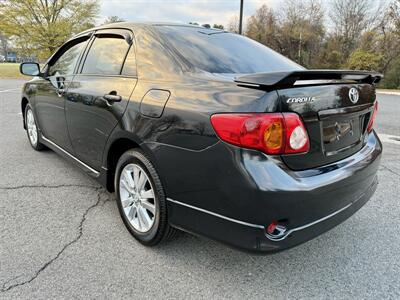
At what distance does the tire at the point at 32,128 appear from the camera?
4.67 metres

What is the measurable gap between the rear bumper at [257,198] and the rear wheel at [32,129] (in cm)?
331

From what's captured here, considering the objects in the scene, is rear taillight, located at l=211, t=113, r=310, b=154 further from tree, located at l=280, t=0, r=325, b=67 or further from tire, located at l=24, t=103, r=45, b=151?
Result: tree, located at l=280, t=0, r=325, b=67

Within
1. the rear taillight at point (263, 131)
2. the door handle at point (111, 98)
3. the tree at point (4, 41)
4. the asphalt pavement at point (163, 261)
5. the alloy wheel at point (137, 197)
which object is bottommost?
the asphalt pavement at point (163, 261)

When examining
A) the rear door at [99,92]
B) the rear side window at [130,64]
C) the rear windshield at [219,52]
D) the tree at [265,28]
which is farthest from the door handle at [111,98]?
the tree at [265,28]

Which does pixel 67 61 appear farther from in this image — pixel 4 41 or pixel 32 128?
pixel 4 41

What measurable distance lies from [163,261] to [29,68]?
136 inches

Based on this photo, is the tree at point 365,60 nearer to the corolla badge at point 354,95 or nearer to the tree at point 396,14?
the tree at point 396,14

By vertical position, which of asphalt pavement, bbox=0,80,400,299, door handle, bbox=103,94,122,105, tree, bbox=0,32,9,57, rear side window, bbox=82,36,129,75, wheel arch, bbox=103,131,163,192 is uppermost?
tree, bbox=0,32,9,57

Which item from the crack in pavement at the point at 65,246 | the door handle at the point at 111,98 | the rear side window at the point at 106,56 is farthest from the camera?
the rear side window at the point at 106,56

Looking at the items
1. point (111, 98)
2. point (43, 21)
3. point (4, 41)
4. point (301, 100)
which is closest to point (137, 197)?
point (111, 98)

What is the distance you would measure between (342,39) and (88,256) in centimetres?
3732

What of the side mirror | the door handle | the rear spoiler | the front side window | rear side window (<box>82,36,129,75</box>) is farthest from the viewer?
the side mirror

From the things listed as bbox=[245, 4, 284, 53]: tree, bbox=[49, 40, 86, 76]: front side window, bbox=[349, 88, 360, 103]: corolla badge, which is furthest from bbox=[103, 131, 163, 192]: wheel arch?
bbox=[245, 4, 284, 53]: tree

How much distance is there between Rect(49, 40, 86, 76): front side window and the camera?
355 cm
